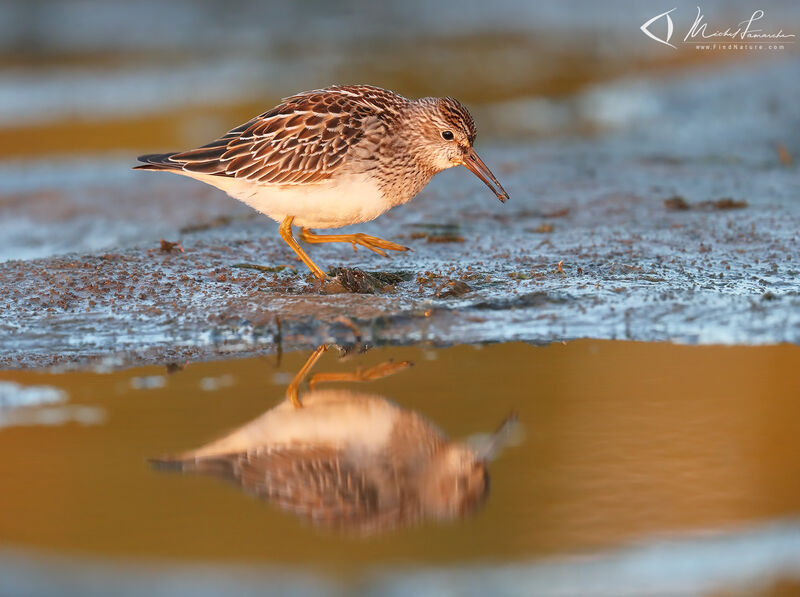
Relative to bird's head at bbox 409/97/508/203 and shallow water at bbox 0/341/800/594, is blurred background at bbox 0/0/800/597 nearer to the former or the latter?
shallow water at bbox 0/341/800/594

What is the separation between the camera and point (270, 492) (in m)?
4.90

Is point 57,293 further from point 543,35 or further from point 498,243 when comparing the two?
point 543,35

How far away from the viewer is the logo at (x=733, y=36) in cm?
2042

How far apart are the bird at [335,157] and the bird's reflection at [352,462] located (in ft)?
7.79

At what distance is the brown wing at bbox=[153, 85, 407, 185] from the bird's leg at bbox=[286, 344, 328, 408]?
167cm

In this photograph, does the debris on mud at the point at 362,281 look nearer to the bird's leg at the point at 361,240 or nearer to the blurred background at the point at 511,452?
the bird's leg at the point at 361,240

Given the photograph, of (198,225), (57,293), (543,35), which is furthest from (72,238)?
(543,35)

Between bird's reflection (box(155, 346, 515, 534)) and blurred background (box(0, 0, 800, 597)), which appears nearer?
blurred background (box(0, 0, 800, 597))

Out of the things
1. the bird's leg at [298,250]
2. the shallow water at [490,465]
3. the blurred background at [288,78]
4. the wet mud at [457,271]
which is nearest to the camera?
the shallow water at [490,465]

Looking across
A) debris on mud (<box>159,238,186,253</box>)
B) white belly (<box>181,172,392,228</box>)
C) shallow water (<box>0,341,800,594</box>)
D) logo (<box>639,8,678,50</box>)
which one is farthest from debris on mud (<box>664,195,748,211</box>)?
logo (<box>639,8,678,50</box>)

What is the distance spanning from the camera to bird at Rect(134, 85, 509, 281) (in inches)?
313

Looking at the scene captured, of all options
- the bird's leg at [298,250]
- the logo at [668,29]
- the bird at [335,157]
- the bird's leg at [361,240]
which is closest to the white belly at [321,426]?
the bird's leg at [298,250]

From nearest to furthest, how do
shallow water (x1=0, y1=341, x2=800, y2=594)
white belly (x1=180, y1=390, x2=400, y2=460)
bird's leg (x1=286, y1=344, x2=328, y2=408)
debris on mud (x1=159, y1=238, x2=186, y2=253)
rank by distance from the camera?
shallow water (x1=0, y1=341, x2=800, y2=594)
white belly (x1=180, y1=390, x2=400, y2=460)
bird's leg (x1=286, y1=344, x2=328, y2=408)
debris on mud (x1=159, y1=238, x2=186, y2=253)

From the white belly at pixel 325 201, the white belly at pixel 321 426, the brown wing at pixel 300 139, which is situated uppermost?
the brown wing at pixel 300 139
